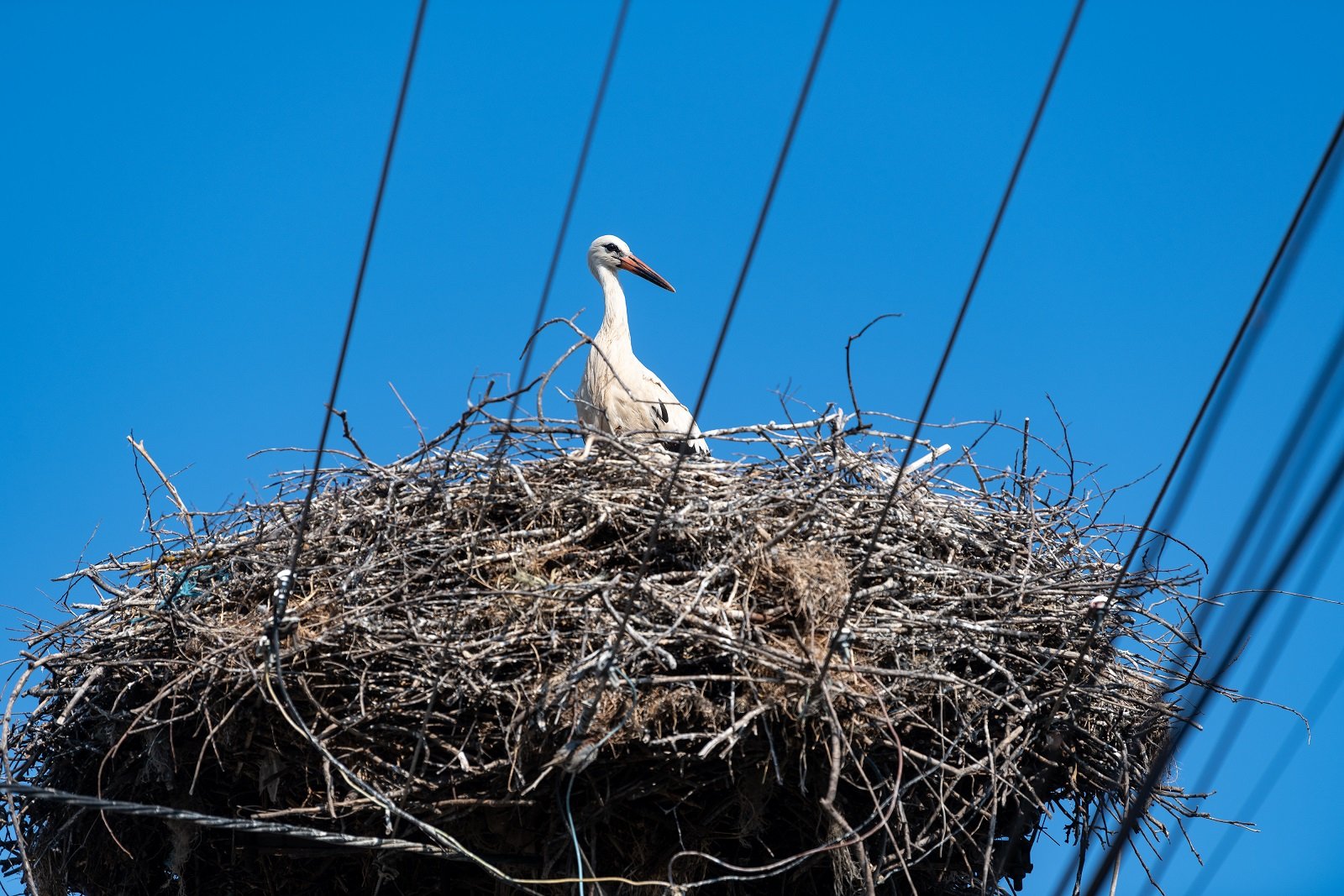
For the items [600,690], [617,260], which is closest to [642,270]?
[617,260]

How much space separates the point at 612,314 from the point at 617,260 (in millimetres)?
502

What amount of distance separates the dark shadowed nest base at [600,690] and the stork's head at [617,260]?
3155mm

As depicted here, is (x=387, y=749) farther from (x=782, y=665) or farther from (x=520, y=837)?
(x=782, y=665)

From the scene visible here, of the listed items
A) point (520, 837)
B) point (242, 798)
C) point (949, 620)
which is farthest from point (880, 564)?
point (242, 798)

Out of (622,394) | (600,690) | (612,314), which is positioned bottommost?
(600,690)

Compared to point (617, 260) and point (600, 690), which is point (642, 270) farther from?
point (600, 690)

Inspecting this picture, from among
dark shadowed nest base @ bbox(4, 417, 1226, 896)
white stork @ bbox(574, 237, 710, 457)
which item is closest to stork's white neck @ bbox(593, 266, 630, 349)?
white stork @ bbox(574, 237, 710, 457)

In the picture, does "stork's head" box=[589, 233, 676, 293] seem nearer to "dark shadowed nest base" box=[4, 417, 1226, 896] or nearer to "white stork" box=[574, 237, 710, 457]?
"white stork" box=[574, 237, 710, 457]

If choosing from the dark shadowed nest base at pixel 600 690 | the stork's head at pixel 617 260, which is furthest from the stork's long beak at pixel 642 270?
the dark shadowed nest base at pixel 600 690

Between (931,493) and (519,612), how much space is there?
1909 millimetres

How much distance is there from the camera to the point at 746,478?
6012mm

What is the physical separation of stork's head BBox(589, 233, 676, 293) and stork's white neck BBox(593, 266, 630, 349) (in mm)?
39

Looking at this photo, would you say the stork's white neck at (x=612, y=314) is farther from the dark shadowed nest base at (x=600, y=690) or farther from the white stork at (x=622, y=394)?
the dark shadowed nest base at (x=600, y=690)

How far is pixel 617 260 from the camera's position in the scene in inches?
363
